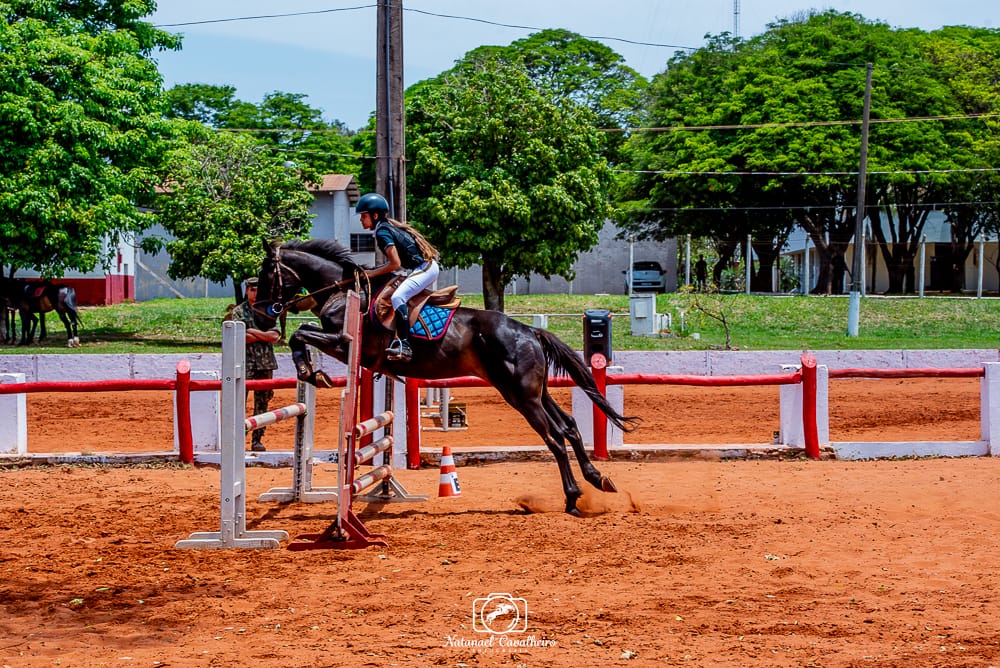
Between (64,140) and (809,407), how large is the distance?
21.9 metres

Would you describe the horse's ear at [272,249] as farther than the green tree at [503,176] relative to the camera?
No

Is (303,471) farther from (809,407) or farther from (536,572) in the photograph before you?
(809,407)

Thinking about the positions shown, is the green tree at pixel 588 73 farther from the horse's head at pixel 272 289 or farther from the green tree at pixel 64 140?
the horse's head at pixel 272 289

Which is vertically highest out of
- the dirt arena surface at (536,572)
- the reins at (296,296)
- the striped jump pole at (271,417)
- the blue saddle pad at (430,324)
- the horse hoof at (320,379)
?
the reins at (296,296)

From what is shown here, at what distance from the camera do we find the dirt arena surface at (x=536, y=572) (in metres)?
5.48

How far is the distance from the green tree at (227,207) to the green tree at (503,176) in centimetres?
386

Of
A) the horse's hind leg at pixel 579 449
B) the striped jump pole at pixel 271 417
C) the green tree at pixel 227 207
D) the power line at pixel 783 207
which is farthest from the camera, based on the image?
the power line at pixel 783 207

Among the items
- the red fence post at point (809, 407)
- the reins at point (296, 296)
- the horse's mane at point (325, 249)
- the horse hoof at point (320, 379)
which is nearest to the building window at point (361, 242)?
the red fence post at point (809, 407)

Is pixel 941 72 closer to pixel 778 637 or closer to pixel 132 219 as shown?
pixel 132 219

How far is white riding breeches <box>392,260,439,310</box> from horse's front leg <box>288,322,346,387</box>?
2.36 ft

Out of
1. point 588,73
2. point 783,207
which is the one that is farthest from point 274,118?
point 783,207

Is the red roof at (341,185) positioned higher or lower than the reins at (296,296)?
higher

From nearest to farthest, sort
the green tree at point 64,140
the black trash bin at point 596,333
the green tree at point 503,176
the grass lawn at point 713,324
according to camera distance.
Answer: the black trash bin at point 596,333, the green tree at point 64,140, the grass lawn at point 713,324, the green tree at point 503,176

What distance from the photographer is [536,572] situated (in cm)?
708
